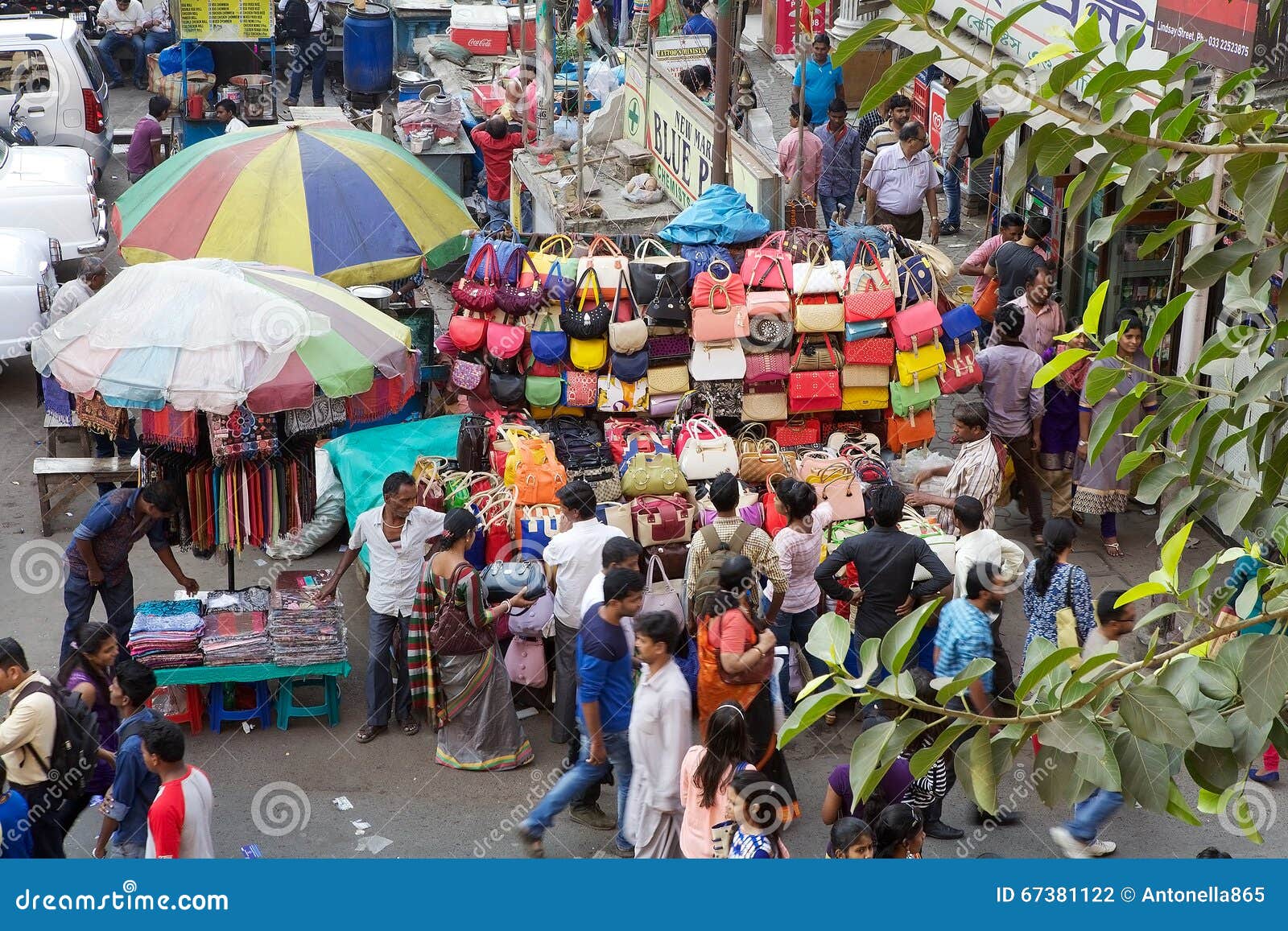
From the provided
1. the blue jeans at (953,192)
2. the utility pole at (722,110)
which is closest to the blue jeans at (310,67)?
the blue jeans at (953,192)

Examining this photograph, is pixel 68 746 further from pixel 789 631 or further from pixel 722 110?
pixel 722 110

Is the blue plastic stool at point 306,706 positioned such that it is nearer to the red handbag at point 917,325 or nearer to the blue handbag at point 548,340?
the blue handbag at point 548,340

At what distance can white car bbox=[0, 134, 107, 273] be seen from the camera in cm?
1453

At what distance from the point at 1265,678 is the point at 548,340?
23.7 ft

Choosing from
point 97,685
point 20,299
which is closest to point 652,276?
point 97,685

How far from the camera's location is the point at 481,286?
10055mm

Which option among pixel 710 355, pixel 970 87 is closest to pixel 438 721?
pixel 710 355

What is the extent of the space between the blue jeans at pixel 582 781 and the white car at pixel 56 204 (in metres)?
9.44

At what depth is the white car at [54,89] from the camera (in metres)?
18.0

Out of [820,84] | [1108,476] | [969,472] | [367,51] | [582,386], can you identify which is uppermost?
[820,84]

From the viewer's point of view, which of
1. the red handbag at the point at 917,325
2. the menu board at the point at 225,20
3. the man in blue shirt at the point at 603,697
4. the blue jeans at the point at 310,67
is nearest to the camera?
the man in blue shirt at the point at 603,697

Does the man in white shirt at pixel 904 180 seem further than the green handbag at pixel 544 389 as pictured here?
Yes

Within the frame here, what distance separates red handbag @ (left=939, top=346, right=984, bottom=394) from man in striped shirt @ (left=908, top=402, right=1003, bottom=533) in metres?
0.51

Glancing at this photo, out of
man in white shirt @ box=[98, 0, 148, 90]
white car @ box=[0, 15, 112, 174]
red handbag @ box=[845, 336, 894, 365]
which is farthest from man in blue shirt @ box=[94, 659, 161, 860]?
man in white shirt @ box=[98, 0, 148, 90]
